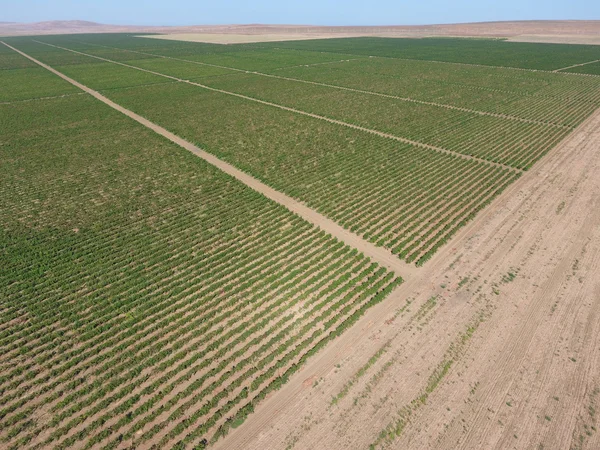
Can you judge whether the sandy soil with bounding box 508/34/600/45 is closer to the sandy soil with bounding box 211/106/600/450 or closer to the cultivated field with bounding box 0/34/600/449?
the cultivated field with bounding box 0/34/600/449

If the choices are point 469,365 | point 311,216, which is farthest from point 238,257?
point 469,365

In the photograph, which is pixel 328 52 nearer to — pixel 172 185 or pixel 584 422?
pixel 172 185

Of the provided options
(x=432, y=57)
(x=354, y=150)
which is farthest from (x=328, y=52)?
(x=354, y=150)

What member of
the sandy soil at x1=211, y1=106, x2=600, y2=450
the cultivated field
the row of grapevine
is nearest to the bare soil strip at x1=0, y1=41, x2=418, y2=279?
the cultivated field

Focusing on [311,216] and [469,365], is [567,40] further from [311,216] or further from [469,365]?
[469,365]

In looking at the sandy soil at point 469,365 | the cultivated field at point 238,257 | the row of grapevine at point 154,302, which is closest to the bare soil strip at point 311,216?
the cultivated field at point 238,257

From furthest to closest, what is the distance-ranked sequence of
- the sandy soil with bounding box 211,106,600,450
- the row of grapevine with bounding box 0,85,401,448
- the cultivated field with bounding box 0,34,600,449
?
the cultivated field with bounding box 0,34,600,449, the row of grapevine with bounding box 0,85,401,448, the sandy soil with bounding box 211,106,600,450
